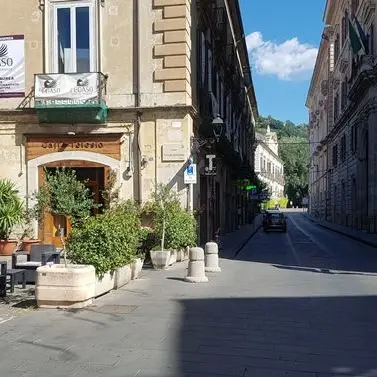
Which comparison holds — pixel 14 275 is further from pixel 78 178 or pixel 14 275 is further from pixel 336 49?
pixel 336 49

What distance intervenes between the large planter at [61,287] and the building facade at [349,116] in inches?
1129

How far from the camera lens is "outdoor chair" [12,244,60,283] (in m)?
10.5

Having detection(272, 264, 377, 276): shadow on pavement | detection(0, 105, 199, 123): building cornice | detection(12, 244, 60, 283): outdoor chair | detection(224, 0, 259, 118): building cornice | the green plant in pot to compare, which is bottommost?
detection(272, 264, 377, 276): shadow on pavement

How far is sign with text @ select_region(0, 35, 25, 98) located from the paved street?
9902 mm

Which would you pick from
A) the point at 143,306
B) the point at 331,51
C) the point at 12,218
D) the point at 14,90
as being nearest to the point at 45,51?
the point at 14,90

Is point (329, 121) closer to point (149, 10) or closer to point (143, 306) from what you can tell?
point (149, 10)

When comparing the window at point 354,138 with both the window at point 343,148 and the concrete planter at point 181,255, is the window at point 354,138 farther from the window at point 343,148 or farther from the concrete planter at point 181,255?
the concrete planter at point 181,255

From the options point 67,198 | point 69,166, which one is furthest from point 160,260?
point 69,166

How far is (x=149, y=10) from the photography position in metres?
17.1

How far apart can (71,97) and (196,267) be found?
822cm

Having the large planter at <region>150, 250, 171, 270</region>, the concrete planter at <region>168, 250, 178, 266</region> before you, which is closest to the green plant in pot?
the large planter at <region>150, 250, 171, 270</region>

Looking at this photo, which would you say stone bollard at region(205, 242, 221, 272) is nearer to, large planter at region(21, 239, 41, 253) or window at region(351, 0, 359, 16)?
large planter at region(21, 239, 41, 253)

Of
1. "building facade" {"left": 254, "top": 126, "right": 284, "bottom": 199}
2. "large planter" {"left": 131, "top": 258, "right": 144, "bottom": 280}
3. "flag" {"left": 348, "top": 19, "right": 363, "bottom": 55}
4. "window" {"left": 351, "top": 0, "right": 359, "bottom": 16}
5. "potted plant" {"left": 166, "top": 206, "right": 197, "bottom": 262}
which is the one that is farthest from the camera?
"building facade" {"left": 254, "top": 126, "right": 284, "bottom": 199}

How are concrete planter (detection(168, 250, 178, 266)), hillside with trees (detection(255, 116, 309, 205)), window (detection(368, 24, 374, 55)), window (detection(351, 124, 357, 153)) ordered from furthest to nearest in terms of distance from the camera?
hillside with trees (detection(255, 116, 309, 205)), window (detection(351, 124, 357, 153)), window (detection(368, 24, 374, 55)), concrete planter (detection(168, 250, 178, 266))
